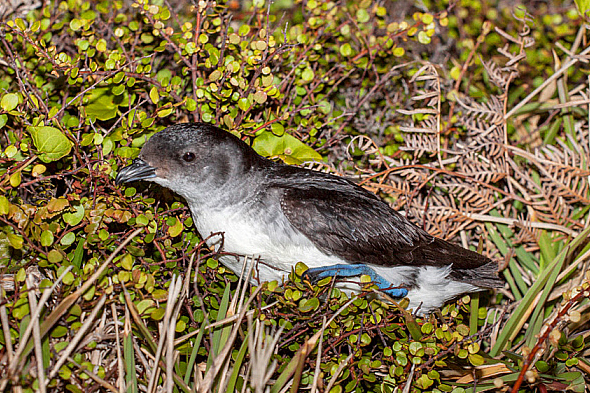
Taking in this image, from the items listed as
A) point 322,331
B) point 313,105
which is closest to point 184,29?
point 313,105

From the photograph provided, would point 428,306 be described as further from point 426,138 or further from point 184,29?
point 184,29

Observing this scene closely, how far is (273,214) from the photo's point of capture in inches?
114

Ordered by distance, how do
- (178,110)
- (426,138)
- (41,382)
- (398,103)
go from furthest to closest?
(398,103) < (426,138) < (178,110) < (41,382)

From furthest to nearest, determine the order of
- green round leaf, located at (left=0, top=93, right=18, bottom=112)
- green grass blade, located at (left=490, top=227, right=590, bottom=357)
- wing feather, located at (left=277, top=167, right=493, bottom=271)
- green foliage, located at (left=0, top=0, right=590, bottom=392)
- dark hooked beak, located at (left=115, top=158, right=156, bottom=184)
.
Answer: green grass blade, located at (left=490, top=227, right=590, bottom=357) → wing feather, located at (left=277, top=167, right=493, bottom=271) → dark hooked beak, located at (left=115, top=158, right=156, bottom=184) → green round leaf, located at (left=0, top=93, right=18, bottom=112) → green foliage, located at (left=0, top=0, right=590, bottom=392)

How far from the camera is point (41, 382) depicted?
83.4 inches

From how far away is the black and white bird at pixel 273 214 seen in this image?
112 inches

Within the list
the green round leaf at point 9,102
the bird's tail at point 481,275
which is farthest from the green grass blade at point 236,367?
the green round leaf at point 9,102

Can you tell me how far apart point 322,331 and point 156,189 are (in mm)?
1258

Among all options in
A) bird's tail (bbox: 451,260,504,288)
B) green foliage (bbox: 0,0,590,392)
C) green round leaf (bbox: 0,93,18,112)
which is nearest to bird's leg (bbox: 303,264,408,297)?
green foliage (bbox: 0,0,590,392)

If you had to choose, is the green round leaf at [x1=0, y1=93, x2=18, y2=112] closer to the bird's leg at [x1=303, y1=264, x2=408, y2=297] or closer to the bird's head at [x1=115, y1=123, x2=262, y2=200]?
the bird's head at [x1=115, y1=123, x2=262, y2=200]

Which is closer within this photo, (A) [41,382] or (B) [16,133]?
(A) [41,382]

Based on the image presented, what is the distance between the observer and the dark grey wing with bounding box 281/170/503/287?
2875 mm

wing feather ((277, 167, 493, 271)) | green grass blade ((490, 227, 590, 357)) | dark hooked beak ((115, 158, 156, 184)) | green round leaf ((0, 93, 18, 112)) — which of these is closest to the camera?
green round leaf ((0, 93, 18, 112))

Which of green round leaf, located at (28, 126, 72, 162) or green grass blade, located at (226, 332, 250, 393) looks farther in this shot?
green round leaf, located at (28, 126, 72, 162)
